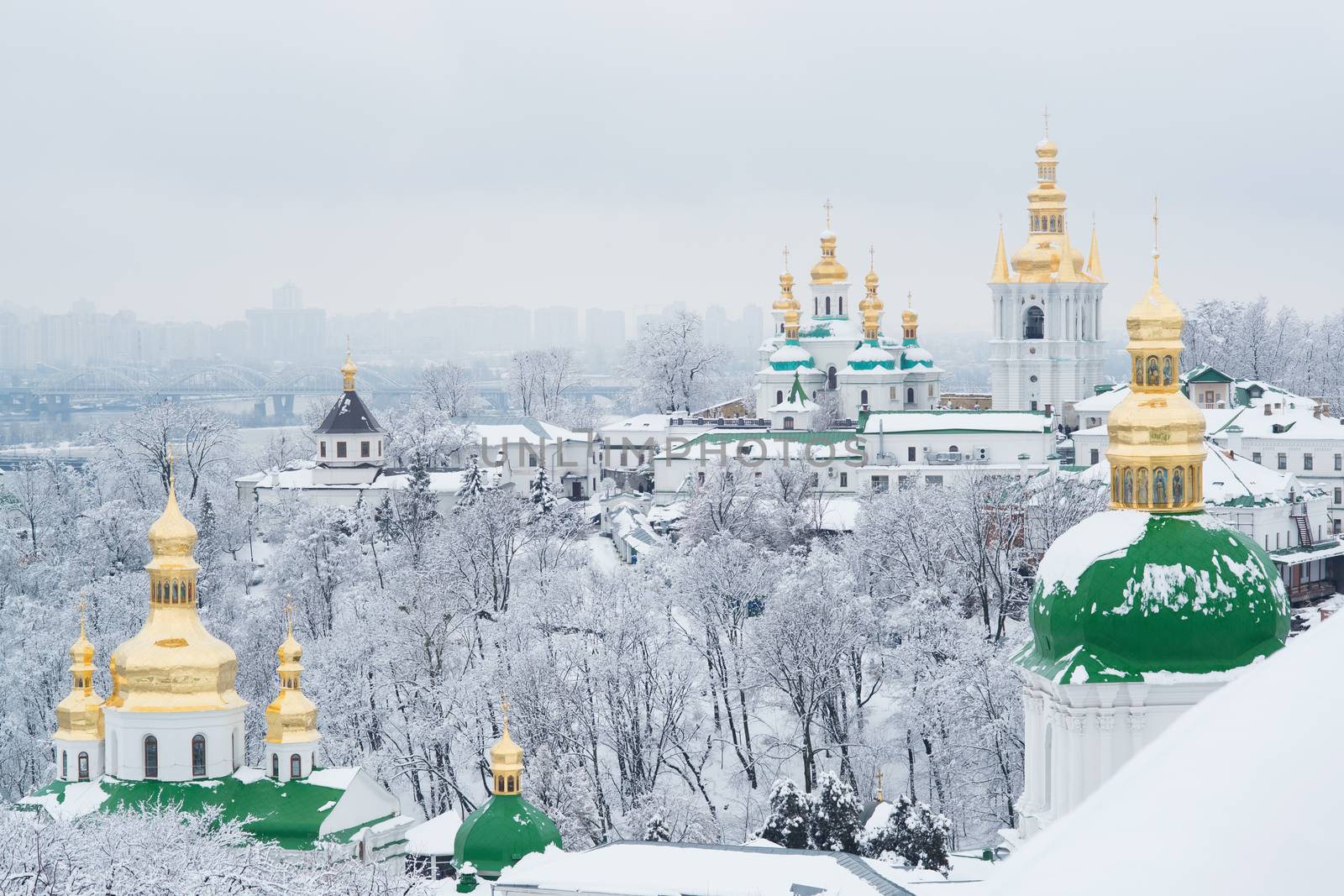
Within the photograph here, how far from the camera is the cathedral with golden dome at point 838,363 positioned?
213 feet

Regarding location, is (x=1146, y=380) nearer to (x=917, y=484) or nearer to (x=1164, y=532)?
(x=1164, y=532)

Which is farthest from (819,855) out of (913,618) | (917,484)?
(917,484)

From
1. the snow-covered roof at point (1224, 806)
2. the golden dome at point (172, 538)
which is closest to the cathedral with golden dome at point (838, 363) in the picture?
the golden dome at point (172, 538)

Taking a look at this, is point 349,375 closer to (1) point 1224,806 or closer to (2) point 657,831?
(2) point 657,831

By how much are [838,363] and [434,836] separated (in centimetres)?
4114

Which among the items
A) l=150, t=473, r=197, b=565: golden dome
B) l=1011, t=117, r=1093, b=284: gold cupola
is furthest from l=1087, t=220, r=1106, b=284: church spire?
l=150, t=473, r=197, b=565: golden dome

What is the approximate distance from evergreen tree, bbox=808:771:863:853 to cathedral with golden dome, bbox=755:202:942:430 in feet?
118

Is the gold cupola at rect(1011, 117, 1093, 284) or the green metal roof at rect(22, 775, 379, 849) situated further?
the gold cupola at rect(1011, 117, 1093, 284)

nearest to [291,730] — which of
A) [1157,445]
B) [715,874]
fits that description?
[715,874]

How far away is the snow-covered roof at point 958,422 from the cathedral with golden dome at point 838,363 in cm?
320

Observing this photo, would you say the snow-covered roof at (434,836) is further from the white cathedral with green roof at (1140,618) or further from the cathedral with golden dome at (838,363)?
the cathedral with golden dome at (838,363)

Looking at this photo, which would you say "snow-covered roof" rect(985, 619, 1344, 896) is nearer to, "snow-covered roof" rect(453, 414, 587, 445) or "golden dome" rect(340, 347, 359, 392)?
"golden dome" rect(340, 347, 359, 392)

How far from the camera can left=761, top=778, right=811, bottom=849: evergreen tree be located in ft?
82.0

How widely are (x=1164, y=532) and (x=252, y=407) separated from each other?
392 feet
